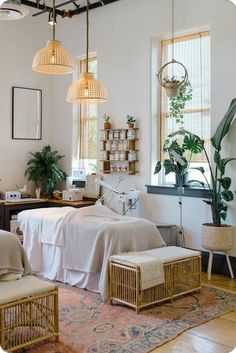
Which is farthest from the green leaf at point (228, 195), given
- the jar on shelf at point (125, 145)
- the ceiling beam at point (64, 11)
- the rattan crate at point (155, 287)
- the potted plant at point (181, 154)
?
the ceiling beam at point (64, 11)

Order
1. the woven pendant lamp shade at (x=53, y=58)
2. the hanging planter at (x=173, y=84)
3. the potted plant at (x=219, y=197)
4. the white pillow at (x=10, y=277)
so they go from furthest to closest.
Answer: the hanging planter at (x=173, y=84)
the potted plant at (x=219, y=197)
the woven pendant lamp shade at (x=53, y=58)
the white pillow at (x=10, y=277)

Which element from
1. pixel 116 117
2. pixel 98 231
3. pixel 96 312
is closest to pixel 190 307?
pixel 96 312

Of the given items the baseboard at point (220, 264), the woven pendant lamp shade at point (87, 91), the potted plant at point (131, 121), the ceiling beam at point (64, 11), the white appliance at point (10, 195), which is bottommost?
the baseboard at point (220, 264)

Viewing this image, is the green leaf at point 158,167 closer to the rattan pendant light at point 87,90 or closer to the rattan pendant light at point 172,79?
the rattan pendant light at point 172,79

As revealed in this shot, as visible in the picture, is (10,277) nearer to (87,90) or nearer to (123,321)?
(123,321)

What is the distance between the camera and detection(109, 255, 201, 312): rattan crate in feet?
12.0

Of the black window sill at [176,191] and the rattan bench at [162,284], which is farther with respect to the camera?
the black window sill at [176,191]

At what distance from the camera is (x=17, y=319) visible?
2943 millimetres

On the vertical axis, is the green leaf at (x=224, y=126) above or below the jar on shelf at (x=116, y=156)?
above

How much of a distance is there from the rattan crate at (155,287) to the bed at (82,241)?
0.13 metres

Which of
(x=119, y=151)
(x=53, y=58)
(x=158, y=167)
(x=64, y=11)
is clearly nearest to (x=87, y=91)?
(x=53, y=58)

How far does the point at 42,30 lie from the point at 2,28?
0.73 meters

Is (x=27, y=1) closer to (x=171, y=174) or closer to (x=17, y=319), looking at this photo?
(x=171, y=174)

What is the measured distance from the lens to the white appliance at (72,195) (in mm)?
6211
